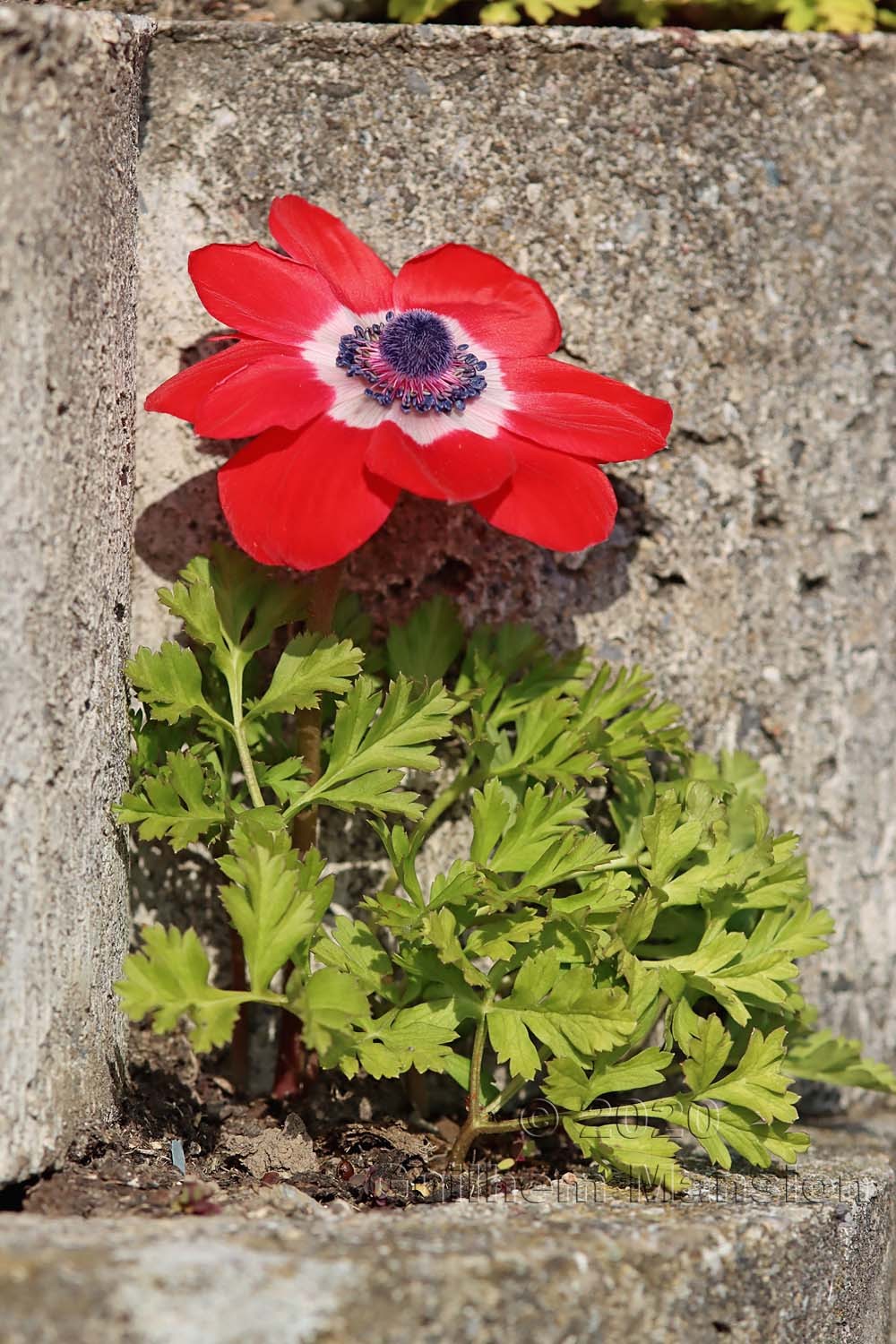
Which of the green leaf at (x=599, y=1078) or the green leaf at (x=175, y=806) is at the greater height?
the green leaf at (x=175, y=806)

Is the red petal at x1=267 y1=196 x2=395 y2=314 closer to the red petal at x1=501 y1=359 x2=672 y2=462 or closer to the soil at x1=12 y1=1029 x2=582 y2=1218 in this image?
the red petal at x1=501 y1=359 x2=672 y2=462

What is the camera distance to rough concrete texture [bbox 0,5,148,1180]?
1.45 metres

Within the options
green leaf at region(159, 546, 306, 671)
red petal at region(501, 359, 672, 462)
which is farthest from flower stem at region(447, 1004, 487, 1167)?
red petal at region(501, 359, 672, 462)

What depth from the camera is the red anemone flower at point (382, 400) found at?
5.37ft

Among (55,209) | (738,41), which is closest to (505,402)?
(55,209)

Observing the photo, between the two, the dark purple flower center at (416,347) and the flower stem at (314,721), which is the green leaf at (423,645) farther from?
the dark purple flower center at (416,347)

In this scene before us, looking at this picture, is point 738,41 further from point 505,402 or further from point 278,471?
point 278,471

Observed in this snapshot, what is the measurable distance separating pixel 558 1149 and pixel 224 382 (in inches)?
45.8

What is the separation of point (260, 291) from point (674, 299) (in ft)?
2.21

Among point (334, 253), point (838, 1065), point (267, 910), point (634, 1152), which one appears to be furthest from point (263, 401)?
point (838, 1065)

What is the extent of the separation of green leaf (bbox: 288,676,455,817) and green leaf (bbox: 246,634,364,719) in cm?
3

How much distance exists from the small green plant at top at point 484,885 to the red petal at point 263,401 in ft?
0.76

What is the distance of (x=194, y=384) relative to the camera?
5.66 ft

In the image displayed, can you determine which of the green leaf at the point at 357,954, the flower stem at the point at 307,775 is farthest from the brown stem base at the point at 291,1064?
the green leaf at the point at 357,954
